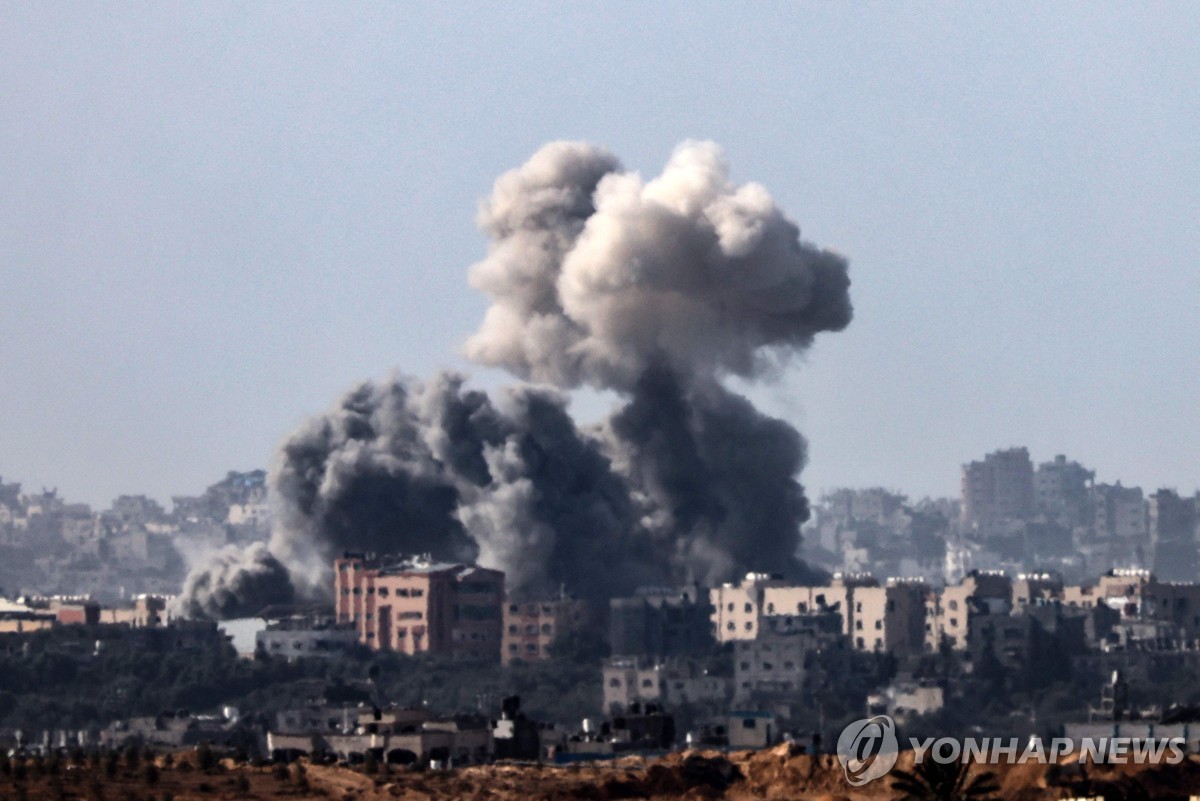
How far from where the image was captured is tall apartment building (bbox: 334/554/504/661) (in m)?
→ 114

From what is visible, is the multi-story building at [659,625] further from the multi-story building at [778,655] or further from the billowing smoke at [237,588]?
the billowing smoke at [237,588]

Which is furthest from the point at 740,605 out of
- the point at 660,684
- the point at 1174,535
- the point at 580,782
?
the point at 1174,535

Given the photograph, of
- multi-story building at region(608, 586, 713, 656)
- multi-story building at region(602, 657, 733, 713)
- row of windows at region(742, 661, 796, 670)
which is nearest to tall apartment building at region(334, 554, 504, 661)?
multi-story building at region(608, 586, 713, 656)

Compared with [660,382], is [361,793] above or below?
below

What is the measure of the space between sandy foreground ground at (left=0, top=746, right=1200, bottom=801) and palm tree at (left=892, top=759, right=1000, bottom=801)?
199 cm

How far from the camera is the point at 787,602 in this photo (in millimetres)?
114875

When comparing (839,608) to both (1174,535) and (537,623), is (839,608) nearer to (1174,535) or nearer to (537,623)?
(537,623)

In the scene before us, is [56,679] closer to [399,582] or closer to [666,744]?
[399,582]

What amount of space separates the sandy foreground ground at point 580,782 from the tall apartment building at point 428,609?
50.1 m

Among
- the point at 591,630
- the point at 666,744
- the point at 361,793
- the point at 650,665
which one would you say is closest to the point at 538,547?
the point at 591,630

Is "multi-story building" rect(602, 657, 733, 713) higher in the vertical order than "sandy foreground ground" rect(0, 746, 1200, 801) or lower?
higher

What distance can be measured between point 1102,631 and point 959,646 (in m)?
5.47

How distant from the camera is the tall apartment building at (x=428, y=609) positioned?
4486 inches

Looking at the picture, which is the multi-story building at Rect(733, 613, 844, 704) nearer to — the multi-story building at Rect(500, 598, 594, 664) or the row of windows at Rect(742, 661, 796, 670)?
the row of windows at Rect(742, 661, 796, 670)
